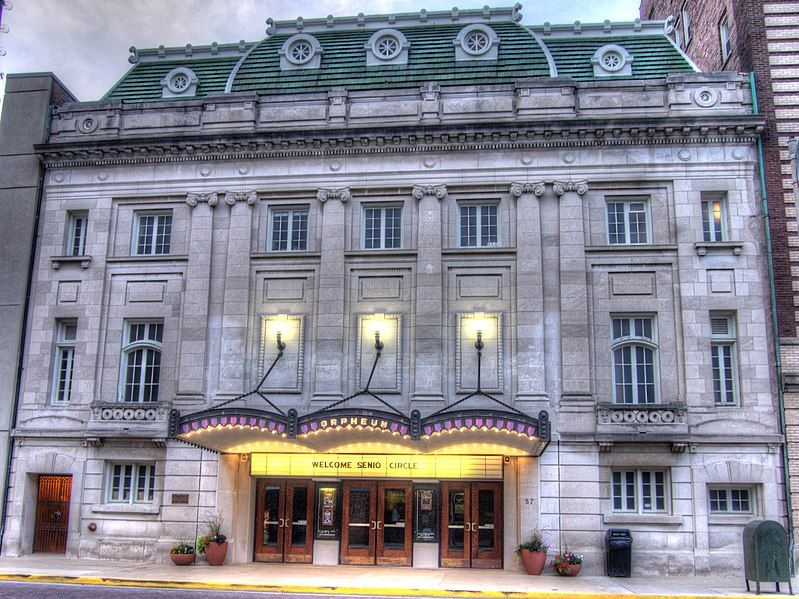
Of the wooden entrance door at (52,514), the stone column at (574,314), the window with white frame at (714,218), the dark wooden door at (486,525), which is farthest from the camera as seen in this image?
the wooden entrance door at (52,514)

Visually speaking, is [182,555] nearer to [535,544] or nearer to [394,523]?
[394,523]

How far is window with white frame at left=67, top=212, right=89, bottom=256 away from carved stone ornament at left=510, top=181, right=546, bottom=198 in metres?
15.0

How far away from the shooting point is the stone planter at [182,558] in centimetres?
2242

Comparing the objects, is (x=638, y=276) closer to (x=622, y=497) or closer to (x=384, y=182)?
(x=622, y=497)

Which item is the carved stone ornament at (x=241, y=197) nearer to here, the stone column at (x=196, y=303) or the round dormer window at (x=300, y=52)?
the stone column at (x=196, y=303)

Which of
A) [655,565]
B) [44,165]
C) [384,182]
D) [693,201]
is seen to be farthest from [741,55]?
[44,165]

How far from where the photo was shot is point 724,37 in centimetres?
2716

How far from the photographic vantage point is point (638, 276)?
77.5ft

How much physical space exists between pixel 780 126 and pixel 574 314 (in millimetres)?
9057

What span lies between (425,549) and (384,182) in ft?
38.8

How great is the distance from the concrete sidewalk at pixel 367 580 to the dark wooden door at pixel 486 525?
2.42 ft

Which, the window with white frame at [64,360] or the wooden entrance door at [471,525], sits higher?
the window with white frame at [64,360]

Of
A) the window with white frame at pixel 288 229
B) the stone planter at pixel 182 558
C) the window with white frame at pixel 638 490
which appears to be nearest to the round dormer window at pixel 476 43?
the window with white frame at pixel 288 229

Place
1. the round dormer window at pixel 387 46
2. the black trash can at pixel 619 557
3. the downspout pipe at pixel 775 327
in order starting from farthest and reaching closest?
the round dormer window at pixel 387 46 → the downspout pipe at pixel 775 327 → the black trash can at pixel 619 557
